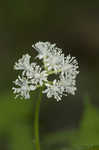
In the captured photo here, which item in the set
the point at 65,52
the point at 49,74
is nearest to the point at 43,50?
the point at 49,74

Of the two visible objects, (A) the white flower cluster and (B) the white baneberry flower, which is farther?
(B) the white baneberry flower

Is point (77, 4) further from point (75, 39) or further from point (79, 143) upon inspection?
point (79, 143)

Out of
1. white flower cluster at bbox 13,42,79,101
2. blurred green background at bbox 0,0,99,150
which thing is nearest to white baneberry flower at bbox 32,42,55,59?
white flower cluster at bbox 13,42,79,101

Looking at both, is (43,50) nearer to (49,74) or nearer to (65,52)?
(49,74)

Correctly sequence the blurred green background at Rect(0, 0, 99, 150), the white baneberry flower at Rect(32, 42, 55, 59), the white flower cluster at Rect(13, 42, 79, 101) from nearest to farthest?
1. the white flower cluster at Rect(13, 42, 79, 101)
2. the white baneberry flower at Rect(32, 42, 55, 59)
3. the blurred green background at Rect(0, 0, 99, 150)

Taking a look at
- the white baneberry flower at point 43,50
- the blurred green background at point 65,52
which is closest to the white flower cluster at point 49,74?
the white baneberry flower at point 43,50

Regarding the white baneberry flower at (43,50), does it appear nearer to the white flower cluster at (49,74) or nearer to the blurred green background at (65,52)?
the white flower cluster at (49,74)

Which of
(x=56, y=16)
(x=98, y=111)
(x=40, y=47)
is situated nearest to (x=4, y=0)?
(x=56, y=16)

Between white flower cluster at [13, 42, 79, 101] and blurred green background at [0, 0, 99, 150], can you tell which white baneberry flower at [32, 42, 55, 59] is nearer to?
white flower cluster at [13, 42, 79, 101]
